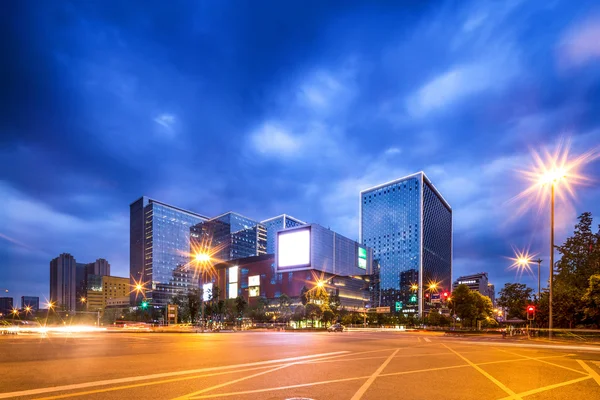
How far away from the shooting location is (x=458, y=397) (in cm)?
760

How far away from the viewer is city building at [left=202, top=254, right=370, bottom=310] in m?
139

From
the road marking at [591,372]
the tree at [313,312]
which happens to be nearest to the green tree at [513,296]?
the tree at [313,312]

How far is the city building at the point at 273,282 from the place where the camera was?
139 metres

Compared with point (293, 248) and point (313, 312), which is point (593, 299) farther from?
point (293, 248)

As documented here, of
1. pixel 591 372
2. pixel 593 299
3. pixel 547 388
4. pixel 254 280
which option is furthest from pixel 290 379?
pixel 254 280

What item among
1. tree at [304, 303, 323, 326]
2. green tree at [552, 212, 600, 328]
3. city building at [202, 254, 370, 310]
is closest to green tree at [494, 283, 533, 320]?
green tree at [552, 212, 600, 328]

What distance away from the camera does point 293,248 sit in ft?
447

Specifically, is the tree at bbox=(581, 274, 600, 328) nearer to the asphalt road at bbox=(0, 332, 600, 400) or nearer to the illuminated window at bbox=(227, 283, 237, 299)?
the asphalt road at bbox=(0, 332, 600, 400)

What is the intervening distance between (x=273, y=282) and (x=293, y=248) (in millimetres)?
21564

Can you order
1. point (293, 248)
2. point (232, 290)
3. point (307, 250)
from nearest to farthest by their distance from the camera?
point (307, 250), point (293, 248), point (232, 290)

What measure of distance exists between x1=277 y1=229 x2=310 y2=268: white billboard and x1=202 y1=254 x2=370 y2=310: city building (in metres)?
5.56

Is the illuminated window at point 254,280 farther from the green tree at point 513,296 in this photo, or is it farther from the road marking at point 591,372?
the road marking at point 591,372

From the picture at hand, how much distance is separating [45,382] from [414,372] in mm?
9293

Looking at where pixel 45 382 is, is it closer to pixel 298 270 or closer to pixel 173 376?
pixel 173 376
